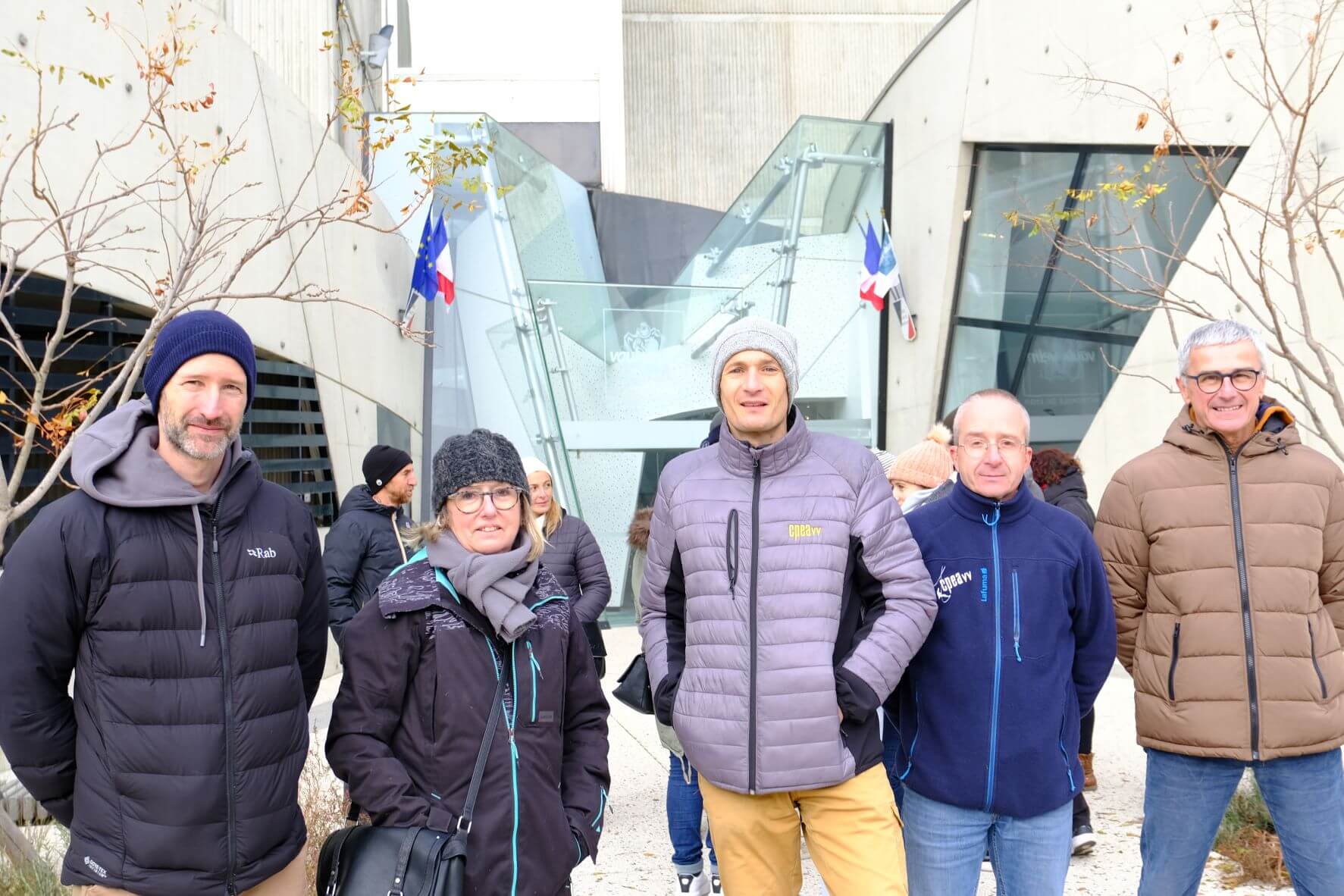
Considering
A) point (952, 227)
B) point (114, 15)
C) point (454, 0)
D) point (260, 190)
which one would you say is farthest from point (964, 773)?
point (454, 0)

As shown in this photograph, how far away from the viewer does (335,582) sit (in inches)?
251

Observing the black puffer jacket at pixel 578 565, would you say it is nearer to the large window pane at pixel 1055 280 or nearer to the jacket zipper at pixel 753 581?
the jacket zipper at pixel 753 581

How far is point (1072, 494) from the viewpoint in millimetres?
6020

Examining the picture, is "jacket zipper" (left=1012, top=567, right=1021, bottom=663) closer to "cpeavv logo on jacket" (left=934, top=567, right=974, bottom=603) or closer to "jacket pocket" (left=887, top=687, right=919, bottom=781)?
"cpeavv logo on jacket" (left=934, top=567, right=974, bottom=603)

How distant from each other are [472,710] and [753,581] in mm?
874

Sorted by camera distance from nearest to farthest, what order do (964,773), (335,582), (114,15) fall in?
(964,773) < (335,582) < (114,15)

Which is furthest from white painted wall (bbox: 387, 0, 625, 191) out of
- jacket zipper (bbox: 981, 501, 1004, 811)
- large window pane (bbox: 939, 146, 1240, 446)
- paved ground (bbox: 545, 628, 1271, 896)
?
jacket zipper (bbox: 981, 501, 1004, 811)

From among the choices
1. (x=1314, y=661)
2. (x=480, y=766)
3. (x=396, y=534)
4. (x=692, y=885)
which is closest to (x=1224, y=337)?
(x=1314, y=661)

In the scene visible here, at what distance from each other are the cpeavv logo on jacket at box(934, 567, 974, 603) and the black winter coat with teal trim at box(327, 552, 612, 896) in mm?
1127

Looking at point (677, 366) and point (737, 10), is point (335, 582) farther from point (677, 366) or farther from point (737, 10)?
point (737, 10)

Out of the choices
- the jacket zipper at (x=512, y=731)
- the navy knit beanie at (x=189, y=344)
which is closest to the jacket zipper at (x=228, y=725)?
the navy knit beanie at (x=189, y=344)

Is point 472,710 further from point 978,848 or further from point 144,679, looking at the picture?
point 978,848

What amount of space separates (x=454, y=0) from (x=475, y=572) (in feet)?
75.1

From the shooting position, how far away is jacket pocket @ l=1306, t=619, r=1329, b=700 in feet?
11.6
